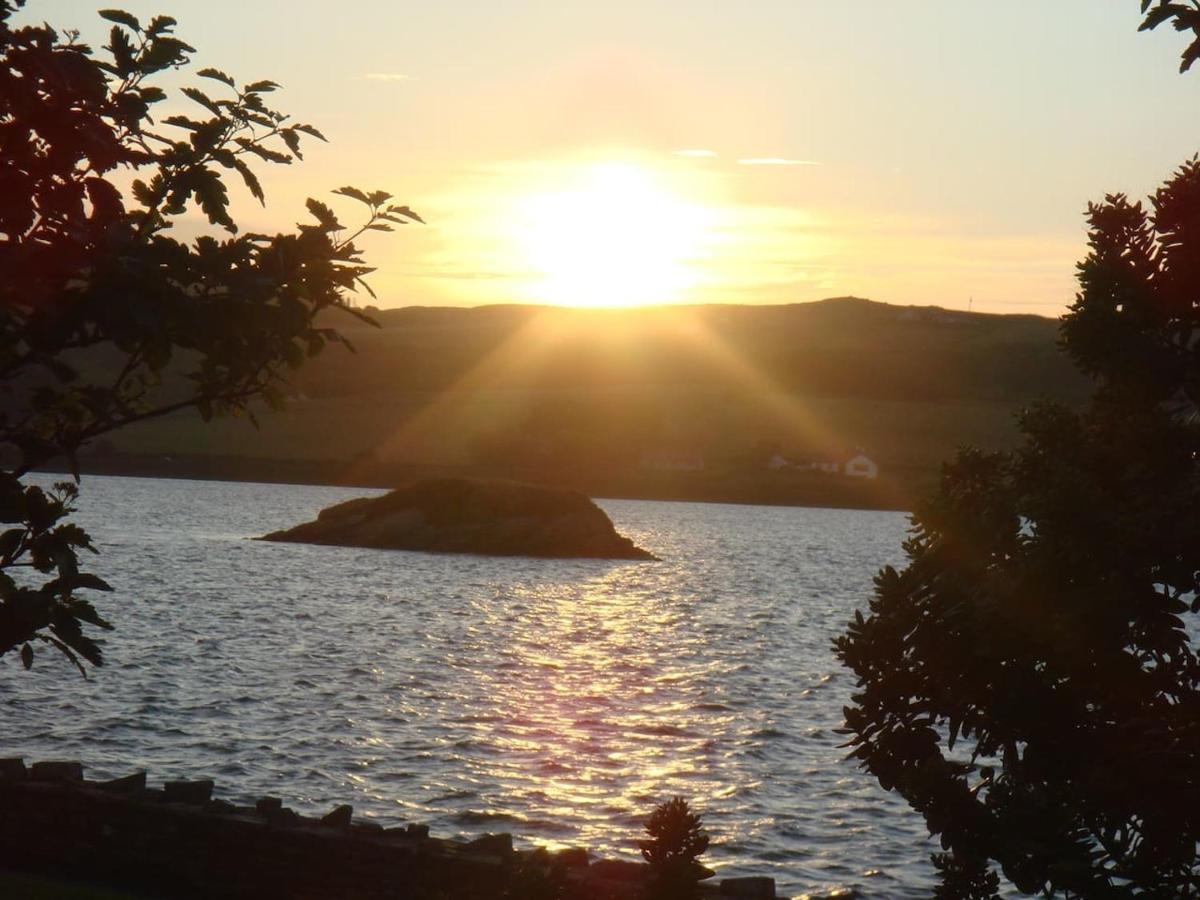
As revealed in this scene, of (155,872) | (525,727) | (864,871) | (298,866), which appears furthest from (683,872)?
(525,727)

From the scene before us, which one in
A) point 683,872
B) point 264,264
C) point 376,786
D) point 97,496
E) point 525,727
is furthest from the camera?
point 97,496

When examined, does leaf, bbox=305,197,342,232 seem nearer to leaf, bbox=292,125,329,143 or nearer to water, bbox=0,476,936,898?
leaf, bbox=292,125,329,143

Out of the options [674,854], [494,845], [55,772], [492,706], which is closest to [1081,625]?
[674,854]

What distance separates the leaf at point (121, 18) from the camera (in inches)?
A: 273

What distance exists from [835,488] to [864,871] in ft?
493

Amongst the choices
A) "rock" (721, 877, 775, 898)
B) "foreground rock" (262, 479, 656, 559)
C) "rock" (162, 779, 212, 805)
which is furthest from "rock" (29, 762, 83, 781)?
"foreground rock" (262, 479, 656, 559)

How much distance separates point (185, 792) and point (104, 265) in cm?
1042

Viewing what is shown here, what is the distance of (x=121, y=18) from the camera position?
6.98 meters

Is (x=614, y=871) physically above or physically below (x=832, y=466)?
below

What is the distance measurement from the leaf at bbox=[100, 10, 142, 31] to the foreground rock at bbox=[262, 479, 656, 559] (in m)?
89.3

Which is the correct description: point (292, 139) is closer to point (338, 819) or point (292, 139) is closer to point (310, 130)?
point (310, 130)

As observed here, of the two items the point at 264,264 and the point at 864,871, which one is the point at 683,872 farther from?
the point at 864,871

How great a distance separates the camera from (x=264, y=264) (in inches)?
285

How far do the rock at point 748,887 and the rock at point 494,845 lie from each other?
2242mm
